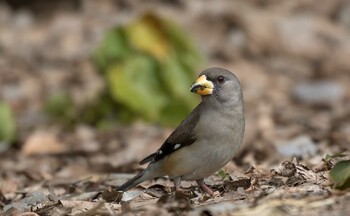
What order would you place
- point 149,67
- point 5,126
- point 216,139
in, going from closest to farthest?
point 216,139 → point 5,126 → point 149,67

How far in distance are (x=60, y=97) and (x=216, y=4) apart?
11.2 feet

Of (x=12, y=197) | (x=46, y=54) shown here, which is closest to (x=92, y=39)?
(x=46, y=54)

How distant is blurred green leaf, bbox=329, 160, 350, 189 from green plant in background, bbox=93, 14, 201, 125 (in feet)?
18.7

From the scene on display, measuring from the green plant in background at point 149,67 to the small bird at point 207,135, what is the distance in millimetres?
4267

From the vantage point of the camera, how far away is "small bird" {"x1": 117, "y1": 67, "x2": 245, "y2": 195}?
7.00 metres

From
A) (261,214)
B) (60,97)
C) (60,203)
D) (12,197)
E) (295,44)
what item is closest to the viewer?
(261,214)

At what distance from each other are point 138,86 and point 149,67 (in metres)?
0.30

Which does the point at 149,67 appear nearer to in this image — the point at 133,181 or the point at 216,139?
the point at 133,181

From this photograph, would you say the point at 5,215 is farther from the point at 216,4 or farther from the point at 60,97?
the point at 216,4

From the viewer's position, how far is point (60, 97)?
12469 mm

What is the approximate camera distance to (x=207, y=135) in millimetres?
7051

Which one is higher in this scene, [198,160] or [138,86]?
[138,86]

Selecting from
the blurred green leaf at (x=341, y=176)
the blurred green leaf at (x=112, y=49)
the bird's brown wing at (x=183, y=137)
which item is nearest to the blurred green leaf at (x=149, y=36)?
the blurred green leaf at (x=112, y=49)

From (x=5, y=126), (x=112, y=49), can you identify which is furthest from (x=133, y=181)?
(x=112, y=49)
